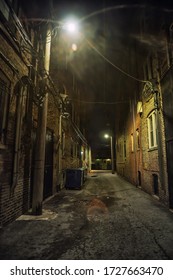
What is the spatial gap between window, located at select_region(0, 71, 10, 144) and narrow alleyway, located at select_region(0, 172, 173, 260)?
2.51 metres

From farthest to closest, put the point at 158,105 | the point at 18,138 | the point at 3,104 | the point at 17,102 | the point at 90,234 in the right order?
the point at 158,105 → the point at 17,102 → the point at 18,138 → the point at 3,104 → the point at 90,234

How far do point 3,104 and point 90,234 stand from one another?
4181 millimetres

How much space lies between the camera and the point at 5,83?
4.36 meters

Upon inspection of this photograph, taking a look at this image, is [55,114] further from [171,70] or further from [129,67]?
[129,67]

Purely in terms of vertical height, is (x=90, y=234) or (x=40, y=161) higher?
(x=40, y=161)

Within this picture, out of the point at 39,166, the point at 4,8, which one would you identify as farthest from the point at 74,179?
the point at 4,8

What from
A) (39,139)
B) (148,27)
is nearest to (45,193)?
(39,139)

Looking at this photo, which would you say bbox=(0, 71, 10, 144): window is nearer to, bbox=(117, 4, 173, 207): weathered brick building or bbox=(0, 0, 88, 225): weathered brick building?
bbox=(0, 0, 88, 225): weathered brick building

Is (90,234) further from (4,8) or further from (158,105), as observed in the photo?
(4,8)

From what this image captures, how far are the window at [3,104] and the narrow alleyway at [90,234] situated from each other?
251 cm

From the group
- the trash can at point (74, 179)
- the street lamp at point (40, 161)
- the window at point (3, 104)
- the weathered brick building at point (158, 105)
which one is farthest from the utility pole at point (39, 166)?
the weathered brick building at point (158, 105)

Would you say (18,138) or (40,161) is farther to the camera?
(40,161)

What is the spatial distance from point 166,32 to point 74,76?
9188 millimetres

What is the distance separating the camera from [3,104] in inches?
172
